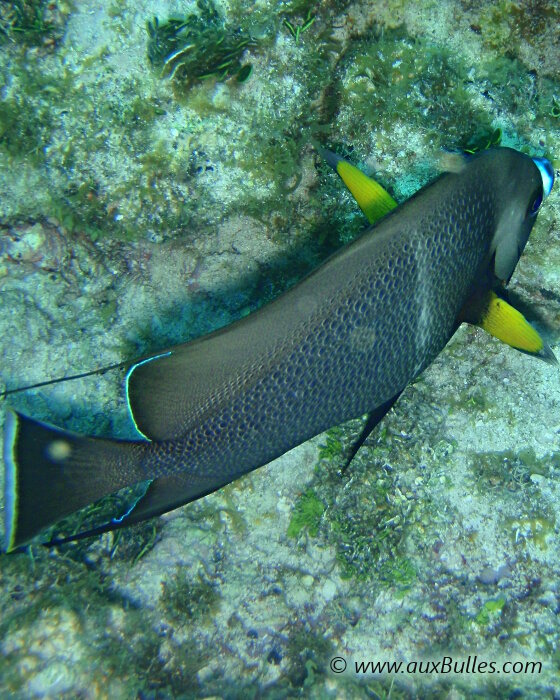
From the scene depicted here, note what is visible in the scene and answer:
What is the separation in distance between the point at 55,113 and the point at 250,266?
5.83ft

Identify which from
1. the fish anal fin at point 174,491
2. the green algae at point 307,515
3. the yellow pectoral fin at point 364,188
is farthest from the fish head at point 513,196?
the green algae at point 307,515

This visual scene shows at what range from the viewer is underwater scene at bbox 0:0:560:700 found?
292 centimetres

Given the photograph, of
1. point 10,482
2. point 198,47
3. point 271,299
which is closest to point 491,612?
Result: point 271,299

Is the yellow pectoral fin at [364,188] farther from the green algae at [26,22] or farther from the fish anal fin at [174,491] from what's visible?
the green algae at [26,22]

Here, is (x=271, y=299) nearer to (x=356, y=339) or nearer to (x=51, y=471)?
(x=356, y=339)

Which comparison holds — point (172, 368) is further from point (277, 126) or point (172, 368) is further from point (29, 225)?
point (29, 225)

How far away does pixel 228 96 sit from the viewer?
10.4ft

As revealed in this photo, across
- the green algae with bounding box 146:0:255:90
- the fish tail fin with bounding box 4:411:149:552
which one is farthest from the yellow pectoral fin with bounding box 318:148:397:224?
the fish tail fin with bounding box 4:411:149:552

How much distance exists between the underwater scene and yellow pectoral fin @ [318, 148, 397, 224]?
1 cm

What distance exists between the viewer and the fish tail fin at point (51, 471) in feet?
6.80

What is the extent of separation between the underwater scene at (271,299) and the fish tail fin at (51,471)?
541 mm

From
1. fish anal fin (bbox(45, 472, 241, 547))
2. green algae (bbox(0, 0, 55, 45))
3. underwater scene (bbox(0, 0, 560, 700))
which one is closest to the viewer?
fish anal fin (bbox(45, 472, 241, 547))

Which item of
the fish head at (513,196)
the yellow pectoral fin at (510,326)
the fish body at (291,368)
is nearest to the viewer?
the fish body at (291,368)

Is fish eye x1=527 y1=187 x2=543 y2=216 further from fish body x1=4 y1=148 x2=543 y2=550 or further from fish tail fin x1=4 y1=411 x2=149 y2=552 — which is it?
fish tail fin x1=4 y1=411 x2=149 y2=552
